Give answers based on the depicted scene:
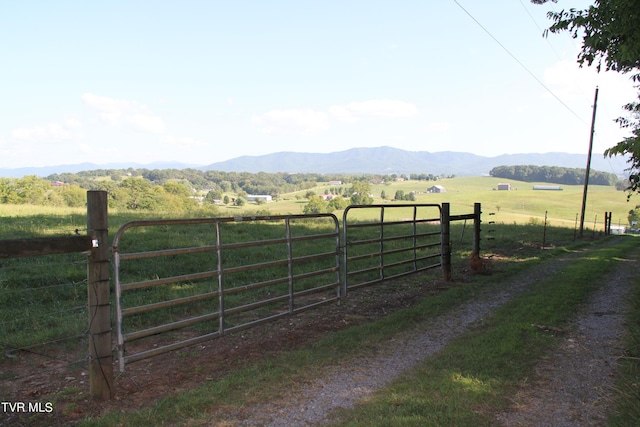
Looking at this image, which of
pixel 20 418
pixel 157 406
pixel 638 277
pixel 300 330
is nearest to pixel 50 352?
pixel 20 418

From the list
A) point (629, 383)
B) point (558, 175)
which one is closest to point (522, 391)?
point (629, 383)

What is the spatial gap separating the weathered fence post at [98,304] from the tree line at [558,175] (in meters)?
169

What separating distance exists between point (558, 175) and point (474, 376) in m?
177

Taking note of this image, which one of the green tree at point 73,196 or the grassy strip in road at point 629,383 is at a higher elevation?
the grassy strip in road at point 629,383

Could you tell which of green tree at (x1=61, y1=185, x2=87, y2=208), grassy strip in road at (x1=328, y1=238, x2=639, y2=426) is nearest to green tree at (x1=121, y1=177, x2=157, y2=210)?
green tree at (x1=61, y1=185, x2=87, y2=208)

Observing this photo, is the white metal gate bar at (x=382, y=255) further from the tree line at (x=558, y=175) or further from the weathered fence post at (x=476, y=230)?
the tree line at (x=558, y=175)

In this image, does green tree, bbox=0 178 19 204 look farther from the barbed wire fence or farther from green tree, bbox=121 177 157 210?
the barbed wire fence

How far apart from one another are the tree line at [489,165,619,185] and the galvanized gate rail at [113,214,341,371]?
165 meters

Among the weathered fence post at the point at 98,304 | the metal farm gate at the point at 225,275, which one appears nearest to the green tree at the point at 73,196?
the metal farm gate at the point at 225,275

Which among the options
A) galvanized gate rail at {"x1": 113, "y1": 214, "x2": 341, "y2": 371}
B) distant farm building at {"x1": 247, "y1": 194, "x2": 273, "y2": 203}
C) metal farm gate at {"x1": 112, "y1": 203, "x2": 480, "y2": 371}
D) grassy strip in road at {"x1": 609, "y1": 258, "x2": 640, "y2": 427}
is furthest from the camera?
distant farm building at {"x1": 247, "y1": 194, "x2": 273, "y2": 203}

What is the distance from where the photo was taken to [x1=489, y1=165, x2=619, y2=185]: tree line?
154 meters

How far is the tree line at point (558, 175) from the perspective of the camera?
504 ft

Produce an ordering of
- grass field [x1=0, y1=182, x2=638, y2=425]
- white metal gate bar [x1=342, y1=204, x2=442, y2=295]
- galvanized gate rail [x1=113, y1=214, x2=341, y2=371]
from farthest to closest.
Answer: white metal gate bar [x1=342, y1=204, x2=442, y2=295], galvanized gate rail [x1=113, y1=214, x2=341, y2=371], grass field [x1=0, y1=182, x2=638, y2=425]

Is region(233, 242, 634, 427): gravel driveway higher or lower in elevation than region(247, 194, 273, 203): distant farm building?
higher
